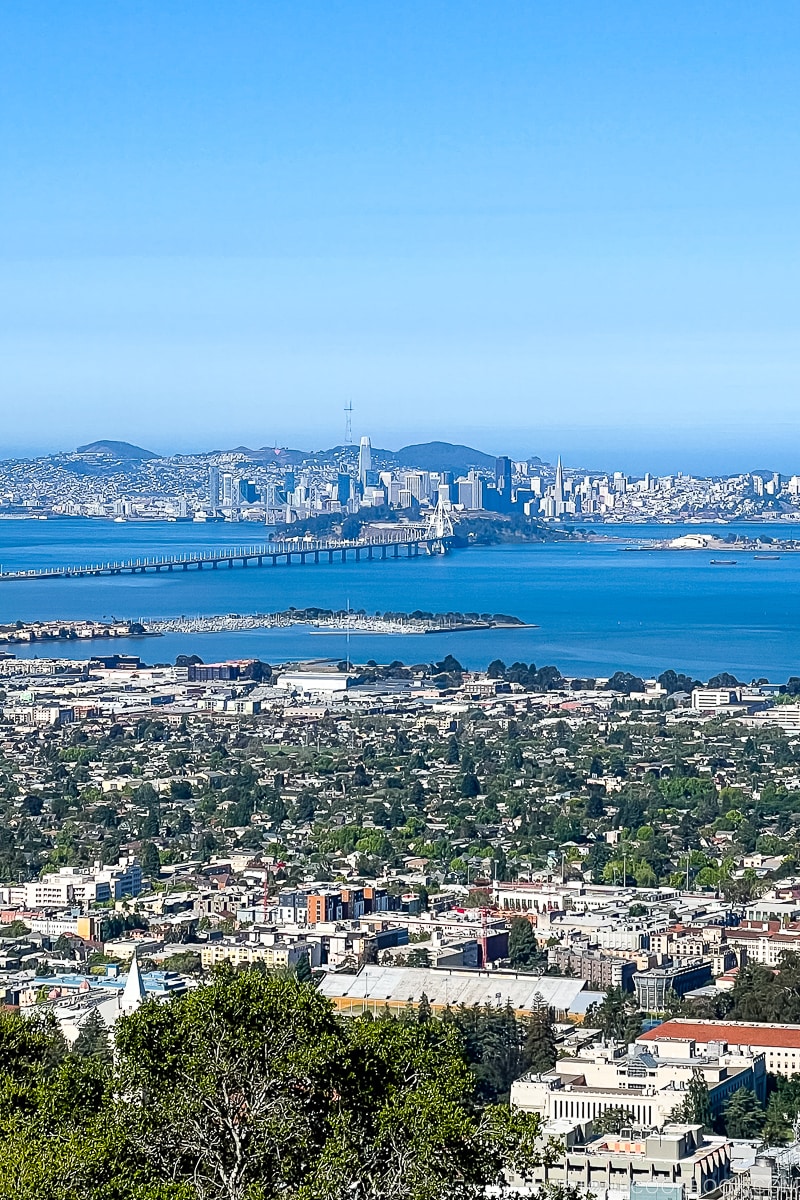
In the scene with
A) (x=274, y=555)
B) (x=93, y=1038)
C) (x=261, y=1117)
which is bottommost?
(x=274, y=555)

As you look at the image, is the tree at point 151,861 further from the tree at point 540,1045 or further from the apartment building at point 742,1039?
the apartment building at point 742,1039

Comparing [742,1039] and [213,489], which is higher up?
[213,489]

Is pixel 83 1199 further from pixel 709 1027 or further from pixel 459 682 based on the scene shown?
pixel 459 682

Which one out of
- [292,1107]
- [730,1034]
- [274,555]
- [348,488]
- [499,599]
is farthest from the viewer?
[348,488]

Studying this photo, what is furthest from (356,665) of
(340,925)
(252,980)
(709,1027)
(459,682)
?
(252,980)

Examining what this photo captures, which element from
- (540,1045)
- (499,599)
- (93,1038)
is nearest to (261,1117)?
(93,1038)

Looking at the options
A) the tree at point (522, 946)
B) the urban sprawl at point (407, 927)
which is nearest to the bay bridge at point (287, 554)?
the urban sprawl at point (407, 927)

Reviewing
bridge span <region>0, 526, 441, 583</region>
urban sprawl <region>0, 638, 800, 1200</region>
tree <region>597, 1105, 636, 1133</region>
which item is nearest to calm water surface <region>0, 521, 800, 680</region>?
bridge span <region>0, 526, 441, 583</region>

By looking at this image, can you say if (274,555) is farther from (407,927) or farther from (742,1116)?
(742,1116)
